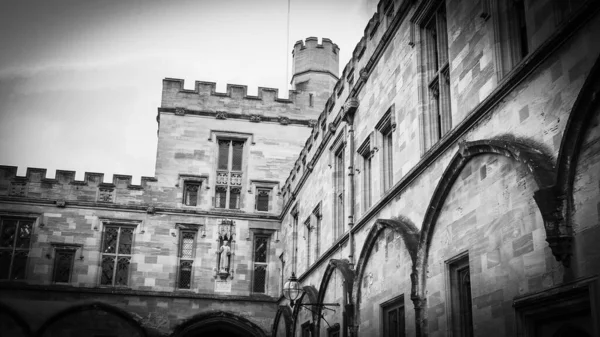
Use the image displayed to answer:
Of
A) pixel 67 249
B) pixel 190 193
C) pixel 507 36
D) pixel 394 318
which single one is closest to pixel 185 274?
pixel 190 193

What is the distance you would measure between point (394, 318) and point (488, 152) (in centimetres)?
449

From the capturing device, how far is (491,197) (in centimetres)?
810

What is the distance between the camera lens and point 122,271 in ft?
78.1

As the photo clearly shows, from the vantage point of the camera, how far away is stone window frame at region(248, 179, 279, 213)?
25266 millimetres

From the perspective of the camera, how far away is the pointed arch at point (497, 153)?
6.57 m

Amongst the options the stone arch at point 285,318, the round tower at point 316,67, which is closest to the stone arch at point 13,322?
the stone arch at point 285,318

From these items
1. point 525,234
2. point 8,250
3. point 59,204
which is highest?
point 59,204

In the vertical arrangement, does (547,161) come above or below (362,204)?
below

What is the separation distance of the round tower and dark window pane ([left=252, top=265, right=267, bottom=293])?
6.58 m

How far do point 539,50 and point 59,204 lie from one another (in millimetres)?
19931

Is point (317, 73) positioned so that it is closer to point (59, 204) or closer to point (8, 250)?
point (59, 204)

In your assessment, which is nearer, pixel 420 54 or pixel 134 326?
pixel 420 54

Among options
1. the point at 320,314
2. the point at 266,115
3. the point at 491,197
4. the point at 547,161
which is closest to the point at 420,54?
the point at 491,197

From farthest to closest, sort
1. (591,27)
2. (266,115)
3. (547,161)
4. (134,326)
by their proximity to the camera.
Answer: (266,115) < (134,326) < (547,161) < (591,27)
